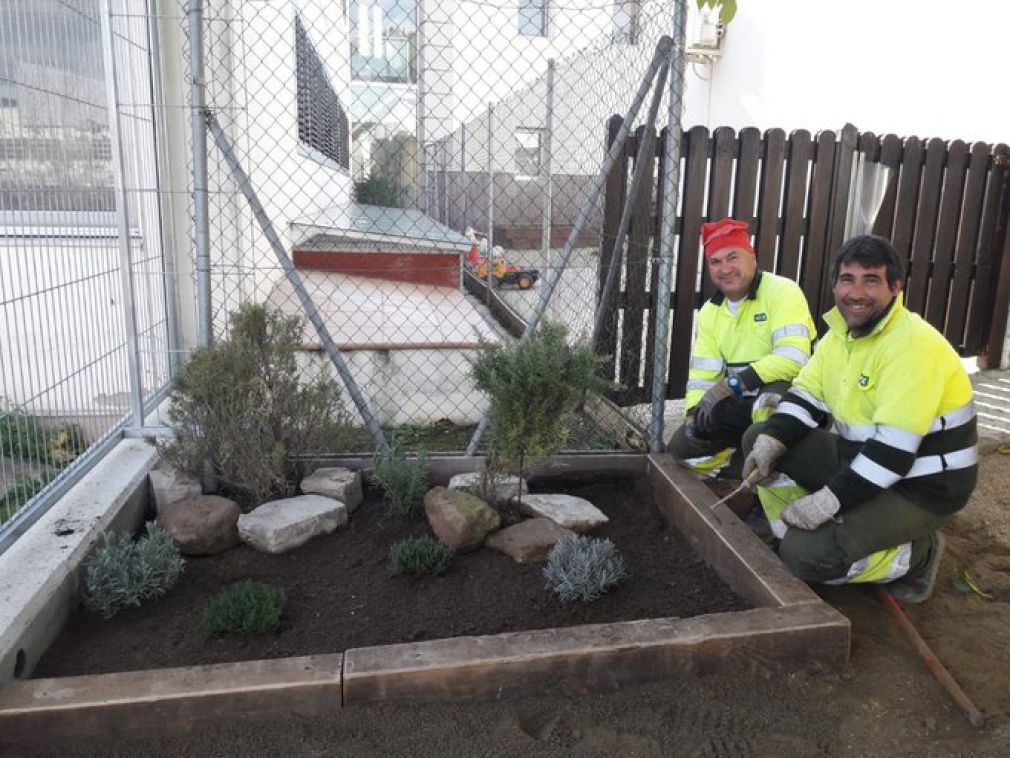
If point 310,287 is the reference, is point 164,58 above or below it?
above

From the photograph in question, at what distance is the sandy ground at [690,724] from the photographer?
2182mm

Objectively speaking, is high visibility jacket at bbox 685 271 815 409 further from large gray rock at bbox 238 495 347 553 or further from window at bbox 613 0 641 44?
large gray rock at bbox 238 495 347 553

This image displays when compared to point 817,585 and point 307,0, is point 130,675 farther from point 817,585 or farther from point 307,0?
point 307,0

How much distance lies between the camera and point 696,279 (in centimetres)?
557

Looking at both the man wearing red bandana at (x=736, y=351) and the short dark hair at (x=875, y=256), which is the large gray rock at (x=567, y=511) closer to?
the man wearing red bandana at (x=736, y=351)

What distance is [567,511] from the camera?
11.6 feet

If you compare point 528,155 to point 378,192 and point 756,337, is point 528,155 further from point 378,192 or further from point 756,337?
point 756,337

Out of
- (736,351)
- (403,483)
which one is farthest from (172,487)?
(736,351)

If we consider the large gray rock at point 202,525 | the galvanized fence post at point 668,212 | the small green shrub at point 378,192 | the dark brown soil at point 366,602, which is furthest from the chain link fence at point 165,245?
the small green shrub at point 378,192

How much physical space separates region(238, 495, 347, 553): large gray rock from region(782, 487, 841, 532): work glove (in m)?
1.89

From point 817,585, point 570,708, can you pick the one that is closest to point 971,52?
point 817,585

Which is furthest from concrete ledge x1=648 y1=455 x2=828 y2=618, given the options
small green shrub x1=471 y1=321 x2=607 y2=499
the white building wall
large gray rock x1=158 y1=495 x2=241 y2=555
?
the white building wall

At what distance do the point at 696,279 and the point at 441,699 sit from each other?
3.93m

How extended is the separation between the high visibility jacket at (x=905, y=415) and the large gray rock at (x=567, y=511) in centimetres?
104
